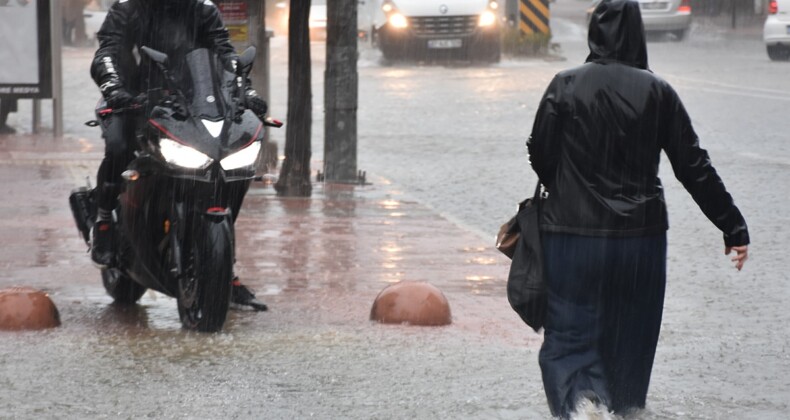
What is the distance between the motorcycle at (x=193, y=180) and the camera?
7.70 m

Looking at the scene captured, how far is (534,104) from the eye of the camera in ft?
73.7

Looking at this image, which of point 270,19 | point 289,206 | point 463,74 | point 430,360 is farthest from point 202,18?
point 270,19

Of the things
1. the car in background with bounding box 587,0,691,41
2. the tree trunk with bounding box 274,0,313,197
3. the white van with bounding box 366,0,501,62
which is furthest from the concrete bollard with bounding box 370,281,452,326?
the car in background with bounding box 587,0,691,41

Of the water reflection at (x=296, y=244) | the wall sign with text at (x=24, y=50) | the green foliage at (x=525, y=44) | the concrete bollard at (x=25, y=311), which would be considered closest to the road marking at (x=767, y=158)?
the water reflection at (x=296, y=244)

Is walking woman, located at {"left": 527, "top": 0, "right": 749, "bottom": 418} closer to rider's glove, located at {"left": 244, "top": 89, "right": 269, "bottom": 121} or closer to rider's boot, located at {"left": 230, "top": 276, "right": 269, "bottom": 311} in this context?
rider's glove, located at {"left": 244, "top": 89, "right": 269, "bottom": 121}

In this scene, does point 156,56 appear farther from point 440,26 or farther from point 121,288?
point 440,26

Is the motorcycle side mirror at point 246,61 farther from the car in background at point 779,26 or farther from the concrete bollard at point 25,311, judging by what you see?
the car in background at point 779,26

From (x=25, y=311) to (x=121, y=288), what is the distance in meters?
0.90

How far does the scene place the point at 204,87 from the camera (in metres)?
7.88

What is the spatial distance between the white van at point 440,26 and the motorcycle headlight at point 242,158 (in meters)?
22.5

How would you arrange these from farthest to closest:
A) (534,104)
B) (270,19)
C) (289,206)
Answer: (270,19) → (534,104) → (289,206)

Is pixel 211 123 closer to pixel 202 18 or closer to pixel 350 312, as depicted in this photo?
pixel 202 18

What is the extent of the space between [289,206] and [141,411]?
6554 millimetres

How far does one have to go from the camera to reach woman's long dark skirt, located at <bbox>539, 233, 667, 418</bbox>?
19.0 ft
